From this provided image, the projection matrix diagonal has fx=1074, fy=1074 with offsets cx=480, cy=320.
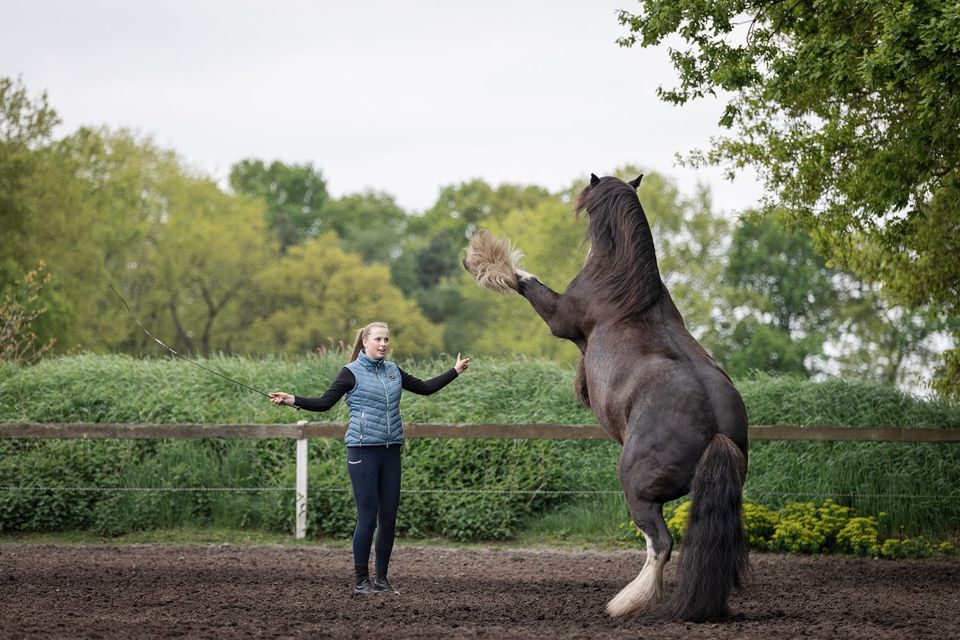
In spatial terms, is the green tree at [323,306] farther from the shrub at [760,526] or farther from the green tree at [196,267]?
the shrub at [760,526]

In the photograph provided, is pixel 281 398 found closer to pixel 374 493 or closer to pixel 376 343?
pixel 376 343

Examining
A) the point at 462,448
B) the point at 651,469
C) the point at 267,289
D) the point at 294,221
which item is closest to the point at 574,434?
the point at 462,448

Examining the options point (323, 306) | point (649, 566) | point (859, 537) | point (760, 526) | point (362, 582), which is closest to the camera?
point (649, 566)

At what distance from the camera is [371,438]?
7.44 metres

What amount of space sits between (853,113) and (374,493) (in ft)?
21.8

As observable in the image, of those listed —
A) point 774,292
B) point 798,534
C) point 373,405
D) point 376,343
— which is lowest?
point 798,534

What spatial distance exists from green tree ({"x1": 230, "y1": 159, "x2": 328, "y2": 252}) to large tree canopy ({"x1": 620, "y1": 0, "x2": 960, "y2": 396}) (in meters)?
52.4

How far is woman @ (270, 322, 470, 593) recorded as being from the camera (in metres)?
7.47

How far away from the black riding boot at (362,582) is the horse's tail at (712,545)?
2349 millimetres

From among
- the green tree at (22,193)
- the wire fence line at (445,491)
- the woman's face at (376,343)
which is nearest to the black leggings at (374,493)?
the woman's face at (376,343)

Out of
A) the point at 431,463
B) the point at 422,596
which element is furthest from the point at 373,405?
the point at 431,463

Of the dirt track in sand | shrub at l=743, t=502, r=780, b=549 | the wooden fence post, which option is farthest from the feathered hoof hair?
the wooden fence post

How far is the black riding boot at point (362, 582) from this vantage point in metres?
7.65

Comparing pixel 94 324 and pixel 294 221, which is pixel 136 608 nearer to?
pixel 94 324
